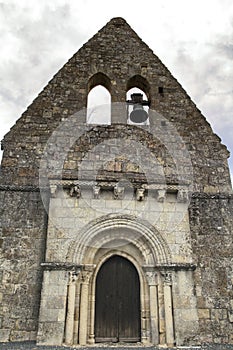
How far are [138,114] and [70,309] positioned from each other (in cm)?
586

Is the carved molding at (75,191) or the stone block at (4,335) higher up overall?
the carved molding at (75,191)

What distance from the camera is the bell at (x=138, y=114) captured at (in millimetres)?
10250

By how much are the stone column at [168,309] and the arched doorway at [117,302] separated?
30.3 inches

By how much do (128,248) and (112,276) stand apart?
28.2 inches

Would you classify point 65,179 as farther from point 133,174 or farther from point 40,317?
point 40,317

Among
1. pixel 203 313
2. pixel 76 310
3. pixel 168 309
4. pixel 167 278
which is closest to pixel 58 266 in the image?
pixel 76 310

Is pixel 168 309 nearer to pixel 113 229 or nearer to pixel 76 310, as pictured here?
pixel 76 310

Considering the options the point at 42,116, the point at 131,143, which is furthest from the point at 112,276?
the point at 42,116

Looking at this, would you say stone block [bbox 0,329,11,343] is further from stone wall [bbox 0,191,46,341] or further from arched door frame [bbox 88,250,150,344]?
arched door frame [bbox 88,250,150,344]

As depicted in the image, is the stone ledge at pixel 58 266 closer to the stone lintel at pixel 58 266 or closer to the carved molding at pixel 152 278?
the stone lintel at pixel 58 266

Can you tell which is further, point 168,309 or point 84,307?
point 84,307

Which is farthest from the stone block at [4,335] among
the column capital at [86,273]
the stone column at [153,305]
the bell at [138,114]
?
the bell at [138,114]

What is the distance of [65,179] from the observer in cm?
768

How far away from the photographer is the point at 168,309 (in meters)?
6.96
